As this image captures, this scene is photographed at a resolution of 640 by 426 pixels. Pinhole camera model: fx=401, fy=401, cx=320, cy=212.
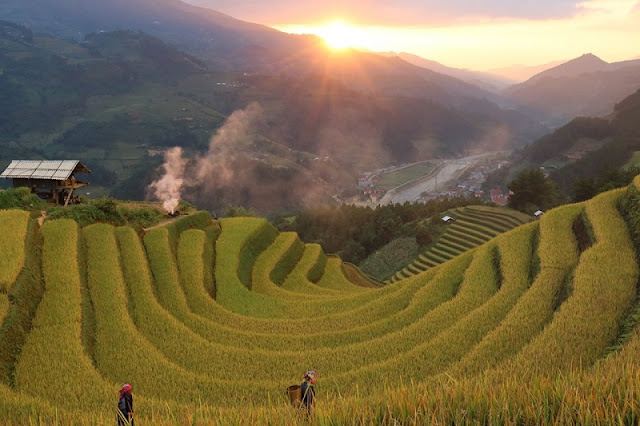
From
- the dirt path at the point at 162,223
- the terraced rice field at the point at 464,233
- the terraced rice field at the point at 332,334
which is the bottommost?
the terraced rice field at the point at 464,233

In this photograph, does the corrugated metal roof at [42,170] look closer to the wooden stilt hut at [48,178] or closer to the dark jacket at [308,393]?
the wooden stilt hut at [48,178]

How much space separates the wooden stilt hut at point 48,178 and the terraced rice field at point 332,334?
725 cm

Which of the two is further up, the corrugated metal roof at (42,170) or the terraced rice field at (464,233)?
the corrugated metal roof at (42,170)

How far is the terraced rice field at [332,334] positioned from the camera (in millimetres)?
7074

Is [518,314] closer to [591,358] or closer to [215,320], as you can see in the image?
[591,358]

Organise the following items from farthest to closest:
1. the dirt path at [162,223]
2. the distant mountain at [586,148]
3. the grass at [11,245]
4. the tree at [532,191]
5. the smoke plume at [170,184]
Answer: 1. the distant mountain at [586,148]
2. the tree at [532,191]
3. the smoke plume at [170,184]
4. the dirt path at [162,223]
5. the grass at [11,245]

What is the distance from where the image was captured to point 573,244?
2042 centimetres

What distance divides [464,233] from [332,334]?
43.7 m

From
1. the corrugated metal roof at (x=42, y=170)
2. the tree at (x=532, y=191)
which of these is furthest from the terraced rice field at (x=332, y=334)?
the tree at (x=532, y=191)

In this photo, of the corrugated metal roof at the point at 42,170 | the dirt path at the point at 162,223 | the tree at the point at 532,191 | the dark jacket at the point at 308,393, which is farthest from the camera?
the tree at the point at 532,191

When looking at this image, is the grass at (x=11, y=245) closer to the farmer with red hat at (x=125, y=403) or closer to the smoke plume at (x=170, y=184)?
the farmer with red hat at (x=125, y=403)

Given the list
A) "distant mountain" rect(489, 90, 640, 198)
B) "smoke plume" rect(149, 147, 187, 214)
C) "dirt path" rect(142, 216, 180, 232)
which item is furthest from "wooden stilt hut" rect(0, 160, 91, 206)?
"distant mountain" rect(489, 90, 640, 198)

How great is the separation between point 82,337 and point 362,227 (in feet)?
219

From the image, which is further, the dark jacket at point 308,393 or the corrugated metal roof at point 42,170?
the corrugated metal roof at point 42,170
